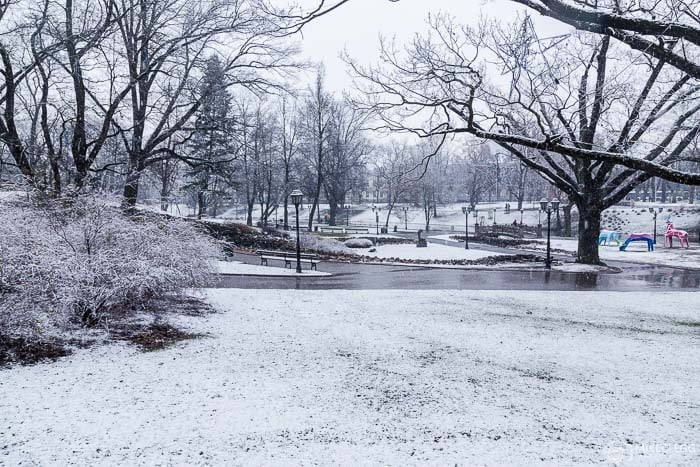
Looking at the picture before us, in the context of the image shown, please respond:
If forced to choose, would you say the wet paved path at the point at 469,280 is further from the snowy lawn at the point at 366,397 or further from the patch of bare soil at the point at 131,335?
the snowy lawn at the point at 366,397

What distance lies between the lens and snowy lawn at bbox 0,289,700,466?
4.47 meters

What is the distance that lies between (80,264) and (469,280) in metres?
13.4

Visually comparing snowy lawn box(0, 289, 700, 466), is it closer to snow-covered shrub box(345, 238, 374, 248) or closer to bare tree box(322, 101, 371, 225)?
snow-covered shrub box(345, 238, 374, 248)

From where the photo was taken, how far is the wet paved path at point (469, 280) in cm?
1605

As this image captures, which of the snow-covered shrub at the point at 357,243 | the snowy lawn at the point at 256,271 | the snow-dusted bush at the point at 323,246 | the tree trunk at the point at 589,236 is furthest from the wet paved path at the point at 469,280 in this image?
the snow-covered shrub at the point at 357,243

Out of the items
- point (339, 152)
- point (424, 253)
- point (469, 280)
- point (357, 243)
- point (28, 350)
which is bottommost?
point (469, 280)

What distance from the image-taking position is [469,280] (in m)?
17.8

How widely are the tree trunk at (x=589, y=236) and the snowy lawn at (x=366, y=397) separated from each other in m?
13.4

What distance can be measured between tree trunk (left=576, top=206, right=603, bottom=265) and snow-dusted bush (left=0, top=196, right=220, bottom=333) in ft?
60.4

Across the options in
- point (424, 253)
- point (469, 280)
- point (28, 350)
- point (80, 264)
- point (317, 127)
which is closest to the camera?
point (28, 350)

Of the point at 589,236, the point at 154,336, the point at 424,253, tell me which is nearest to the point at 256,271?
the point at 154,336

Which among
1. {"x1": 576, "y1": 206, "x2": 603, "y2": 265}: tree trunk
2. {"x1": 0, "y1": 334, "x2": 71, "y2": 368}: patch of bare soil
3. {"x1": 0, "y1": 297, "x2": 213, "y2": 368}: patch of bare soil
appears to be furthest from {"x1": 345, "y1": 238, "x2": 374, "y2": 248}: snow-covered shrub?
{"x1": 0, "y1": 334, "x2": 71, "y2": 368}: patch of bare soil

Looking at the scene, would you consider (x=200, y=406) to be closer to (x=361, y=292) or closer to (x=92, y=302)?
(x=92, y=302)

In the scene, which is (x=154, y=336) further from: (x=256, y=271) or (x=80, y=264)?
(x=256, y=271)
